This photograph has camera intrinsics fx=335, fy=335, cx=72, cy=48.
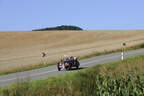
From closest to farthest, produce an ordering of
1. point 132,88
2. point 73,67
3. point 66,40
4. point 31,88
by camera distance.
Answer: point 132,88, point 31,88, point 73,67, point 66,40

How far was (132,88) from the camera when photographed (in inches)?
372

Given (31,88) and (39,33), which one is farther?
(39,33)

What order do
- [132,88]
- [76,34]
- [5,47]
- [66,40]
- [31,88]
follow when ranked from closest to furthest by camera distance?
[132,88] → [31,88] → [5,47] → [66,40] → [76,34]

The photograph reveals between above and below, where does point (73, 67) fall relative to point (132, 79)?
below

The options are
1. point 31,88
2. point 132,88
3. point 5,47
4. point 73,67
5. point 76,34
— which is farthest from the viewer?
point 76,34

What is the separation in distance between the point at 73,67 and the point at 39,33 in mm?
52546

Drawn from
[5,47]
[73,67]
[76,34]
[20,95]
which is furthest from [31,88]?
[76,34]

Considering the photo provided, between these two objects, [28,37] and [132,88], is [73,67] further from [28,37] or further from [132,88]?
[28,37]

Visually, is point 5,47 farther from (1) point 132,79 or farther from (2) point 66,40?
(1) point 132,79

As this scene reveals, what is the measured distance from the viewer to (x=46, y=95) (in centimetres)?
965

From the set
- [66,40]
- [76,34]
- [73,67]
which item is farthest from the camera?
[76,34]

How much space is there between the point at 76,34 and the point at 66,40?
8.02m

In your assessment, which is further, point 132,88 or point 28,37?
point 28,37

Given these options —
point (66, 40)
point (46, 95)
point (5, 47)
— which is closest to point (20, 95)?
point (46, 95)
